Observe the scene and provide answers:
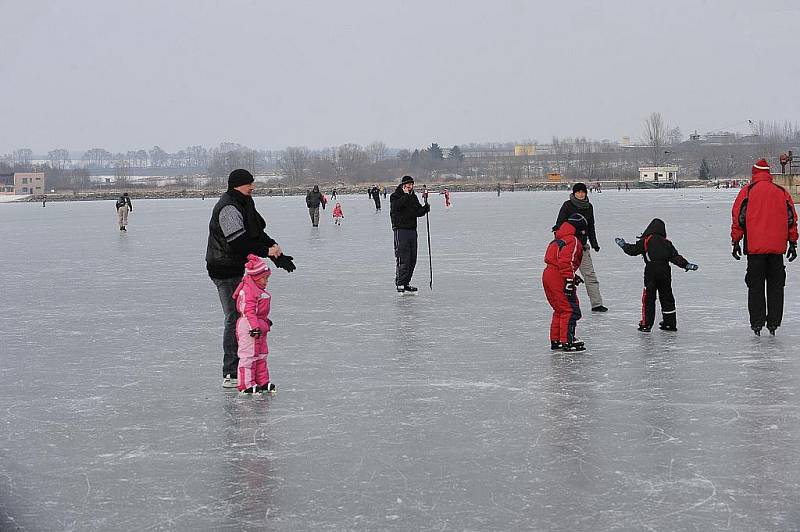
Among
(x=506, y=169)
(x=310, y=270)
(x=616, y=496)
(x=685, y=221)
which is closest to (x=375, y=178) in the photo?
(x=506, y=169)

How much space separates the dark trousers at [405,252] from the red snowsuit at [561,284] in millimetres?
4144

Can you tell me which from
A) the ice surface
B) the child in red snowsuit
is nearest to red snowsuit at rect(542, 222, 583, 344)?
the child in red snowsuit

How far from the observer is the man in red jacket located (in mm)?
8648

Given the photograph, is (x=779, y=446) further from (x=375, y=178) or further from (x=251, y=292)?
(x=375, y=178)

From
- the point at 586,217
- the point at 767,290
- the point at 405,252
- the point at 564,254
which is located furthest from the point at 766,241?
the point at 405,252

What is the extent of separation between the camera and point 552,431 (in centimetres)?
559

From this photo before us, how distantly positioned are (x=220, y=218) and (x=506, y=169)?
18947 centimetres

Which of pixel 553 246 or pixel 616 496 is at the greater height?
pixel 553 246

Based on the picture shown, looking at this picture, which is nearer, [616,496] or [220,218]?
[616,496]

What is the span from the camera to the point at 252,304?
656 centimetres

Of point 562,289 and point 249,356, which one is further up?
point 562,289

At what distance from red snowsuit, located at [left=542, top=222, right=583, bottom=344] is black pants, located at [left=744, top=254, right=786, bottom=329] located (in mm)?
1705

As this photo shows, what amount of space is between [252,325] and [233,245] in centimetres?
61

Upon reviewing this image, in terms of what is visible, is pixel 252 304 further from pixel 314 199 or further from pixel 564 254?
pixel 314 199
